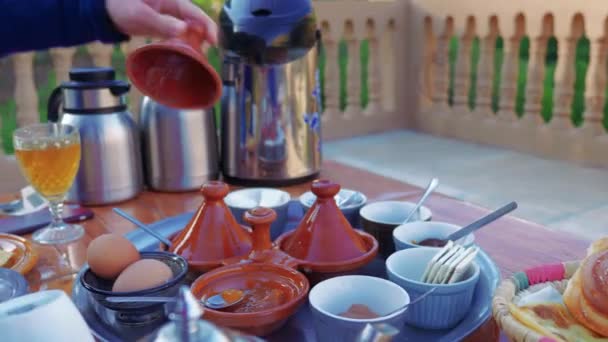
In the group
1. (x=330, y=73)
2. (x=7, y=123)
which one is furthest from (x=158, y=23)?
(x=7, y=123)

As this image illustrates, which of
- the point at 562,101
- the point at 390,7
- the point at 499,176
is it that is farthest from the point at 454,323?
the point at 390,7

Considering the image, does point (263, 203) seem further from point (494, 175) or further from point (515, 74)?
point (515, 74)

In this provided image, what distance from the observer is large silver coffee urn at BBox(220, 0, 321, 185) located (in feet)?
3.20

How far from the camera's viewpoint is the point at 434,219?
0.84m

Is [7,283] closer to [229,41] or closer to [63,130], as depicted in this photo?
[63,130]

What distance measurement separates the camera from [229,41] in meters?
1.00

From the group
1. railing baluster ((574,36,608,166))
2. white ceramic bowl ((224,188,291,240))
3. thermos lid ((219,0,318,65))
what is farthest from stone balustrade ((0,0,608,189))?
white ceramic bowl ((224,188,291,240))

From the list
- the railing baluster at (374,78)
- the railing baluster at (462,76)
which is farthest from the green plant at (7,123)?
the railing baluster at (462,76)

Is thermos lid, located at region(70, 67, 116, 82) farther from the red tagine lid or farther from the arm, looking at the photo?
the red tagine lid

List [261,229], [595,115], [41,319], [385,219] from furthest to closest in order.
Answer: [595,115], [385,219], [261,229], [41,319]

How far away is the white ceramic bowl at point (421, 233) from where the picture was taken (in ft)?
2.18

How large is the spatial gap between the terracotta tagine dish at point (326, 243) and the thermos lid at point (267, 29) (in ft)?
1.19

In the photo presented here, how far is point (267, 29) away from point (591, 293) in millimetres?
642

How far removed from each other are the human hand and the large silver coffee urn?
49 mm
